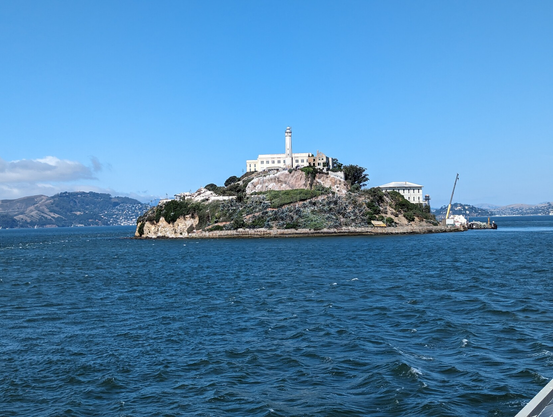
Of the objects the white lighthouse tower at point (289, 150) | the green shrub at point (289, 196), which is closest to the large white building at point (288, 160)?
the white lighthouse tower at point (289, 150)

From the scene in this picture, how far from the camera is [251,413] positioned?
13938 millimetres

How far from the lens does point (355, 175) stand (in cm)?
13750

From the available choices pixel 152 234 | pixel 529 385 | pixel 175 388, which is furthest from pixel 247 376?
pixel 152 234

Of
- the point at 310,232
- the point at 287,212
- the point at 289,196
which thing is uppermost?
the point at 289,196

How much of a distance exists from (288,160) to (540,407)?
13543cm

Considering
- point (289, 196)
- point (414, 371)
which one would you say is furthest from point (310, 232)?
point (414, 371)

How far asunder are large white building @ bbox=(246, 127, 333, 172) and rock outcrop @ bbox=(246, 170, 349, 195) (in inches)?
470

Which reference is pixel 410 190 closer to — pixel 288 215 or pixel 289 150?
pixel 289 150

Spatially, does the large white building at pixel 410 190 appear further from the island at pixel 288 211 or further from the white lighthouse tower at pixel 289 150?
the white lighthouse tower at pixel 289 150

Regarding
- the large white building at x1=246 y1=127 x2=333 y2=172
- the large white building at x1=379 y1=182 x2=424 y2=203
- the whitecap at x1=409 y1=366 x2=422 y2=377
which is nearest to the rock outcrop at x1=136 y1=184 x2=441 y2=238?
the large white building at x1=246 y1=127 x2=333 y2=172

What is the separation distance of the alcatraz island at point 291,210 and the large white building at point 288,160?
26.0 inches

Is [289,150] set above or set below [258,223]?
above

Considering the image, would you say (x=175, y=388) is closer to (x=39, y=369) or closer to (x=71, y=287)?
(x=39, y=369)

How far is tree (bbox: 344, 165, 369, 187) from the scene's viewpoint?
444 ft
